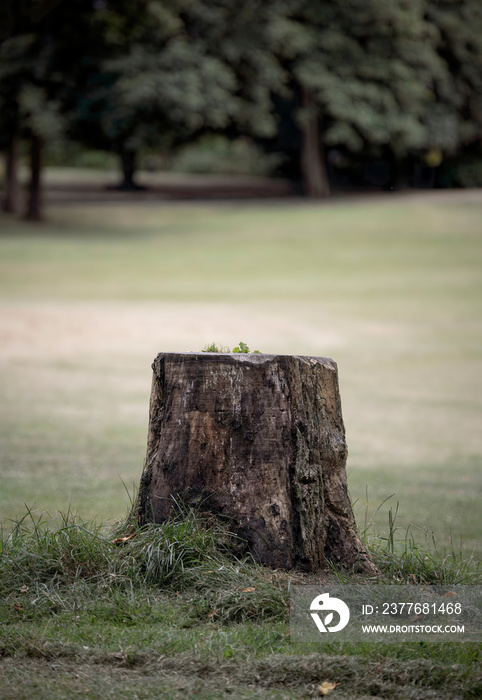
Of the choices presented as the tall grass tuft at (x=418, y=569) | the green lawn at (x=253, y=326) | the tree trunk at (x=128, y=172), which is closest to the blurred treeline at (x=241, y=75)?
the green lawn at (x=253, y=326)

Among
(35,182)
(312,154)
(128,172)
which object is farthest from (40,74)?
(128,172)

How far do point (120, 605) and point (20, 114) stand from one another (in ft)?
87.2

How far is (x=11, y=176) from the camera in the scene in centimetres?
3111

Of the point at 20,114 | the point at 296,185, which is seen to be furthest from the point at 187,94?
the point at 296,185

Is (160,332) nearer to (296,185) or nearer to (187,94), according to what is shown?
(187,94)

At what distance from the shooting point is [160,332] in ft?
52.8

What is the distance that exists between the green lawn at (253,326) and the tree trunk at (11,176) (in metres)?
1.92

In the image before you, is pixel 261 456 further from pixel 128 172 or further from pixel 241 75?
pixel 128 172

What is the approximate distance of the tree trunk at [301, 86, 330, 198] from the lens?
3272 cm

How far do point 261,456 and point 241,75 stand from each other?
2887cm

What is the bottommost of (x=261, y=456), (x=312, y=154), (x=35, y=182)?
(x=261, y=456)

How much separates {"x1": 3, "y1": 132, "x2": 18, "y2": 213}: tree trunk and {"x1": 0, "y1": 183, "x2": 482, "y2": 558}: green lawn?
1916mm

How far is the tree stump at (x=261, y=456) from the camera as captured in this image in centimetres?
339

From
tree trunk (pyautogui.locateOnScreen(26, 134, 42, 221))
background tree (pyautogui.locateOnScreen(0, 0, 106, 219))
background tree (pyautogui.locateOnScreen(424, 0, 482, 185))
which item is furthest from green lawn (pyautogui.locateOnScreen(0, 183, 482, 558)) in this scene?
background tree (pyautogui.locateOnScreen(424, 0, 482, 185))
